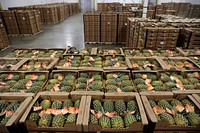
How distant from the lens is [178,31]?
16.0ft

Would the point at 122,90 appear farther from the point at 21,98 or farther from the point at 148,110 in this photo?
the point at 21,98

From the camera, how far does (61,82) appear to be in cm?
227

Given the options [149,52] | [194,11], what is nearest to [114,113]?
[149,52]

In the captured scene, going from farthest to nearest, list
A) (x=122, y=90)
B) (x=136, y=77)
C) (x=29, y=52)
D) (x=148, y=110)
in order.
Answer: (x=29, y=52) < (x=136, y=77) < (x=122, y=90) < (x=148, y=110)

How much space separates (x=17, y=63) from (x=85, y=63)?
1392 millimetres

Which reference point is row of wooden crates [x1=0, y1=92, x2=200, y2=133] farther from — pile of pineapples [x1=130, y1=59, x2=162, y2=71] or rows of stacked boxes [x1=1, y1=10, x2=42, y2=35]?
rows of stacked boxes [x1=1, y1=10, x2=42, y2=35]

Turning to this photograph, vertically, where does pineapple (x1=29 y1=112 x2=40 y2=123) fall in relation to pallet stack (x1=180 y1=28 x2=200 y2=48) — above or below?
below

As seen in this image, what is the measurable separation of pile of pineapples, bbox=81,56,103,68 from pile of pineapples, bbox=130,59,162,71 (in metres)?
0.69

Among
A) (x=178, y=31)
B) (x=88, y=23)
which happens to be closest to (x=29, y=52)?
(x=88, y=23)

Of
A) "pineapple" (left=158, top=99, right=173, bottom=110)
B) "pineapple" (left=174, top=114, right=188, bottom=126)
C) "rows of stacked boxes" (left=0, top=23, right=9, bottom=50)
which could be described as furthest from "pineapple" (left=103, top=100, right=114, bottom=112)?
"rows of stacked boxes" (left=0, top=23, right=9, bottom=50)

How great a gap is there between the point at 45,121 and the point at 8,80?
1323 millimetres

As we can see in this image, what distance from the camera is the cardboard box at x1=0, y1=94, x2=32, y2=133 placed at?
146cm

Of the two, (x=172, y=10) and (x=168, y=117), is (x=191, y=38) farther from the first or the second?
(x=172, y=10)

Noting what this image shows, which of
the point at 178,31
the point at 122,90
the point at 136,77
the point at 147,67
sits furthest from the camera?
the point at 178,31
